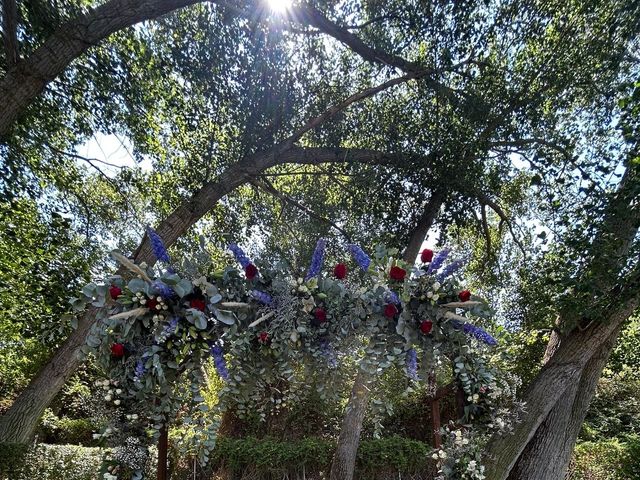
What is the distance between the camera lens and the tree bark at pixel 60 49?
318cm

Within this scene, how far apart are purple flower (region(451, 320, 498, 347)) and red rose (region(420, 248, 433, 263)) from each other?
0.31 m

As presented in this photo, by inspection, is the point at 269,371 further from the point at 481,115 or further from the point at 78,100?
the point at 78,100

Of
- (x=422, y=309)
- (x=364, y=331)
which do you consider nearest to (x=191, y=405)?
(x=364, y=331)

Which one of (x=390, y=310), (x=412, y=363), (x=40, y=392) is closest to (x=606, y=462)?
(x=412, y=363)

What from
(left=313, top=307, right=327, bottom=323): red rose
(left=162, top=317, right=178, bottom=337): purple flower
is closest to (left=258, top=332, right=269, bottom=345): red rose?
(left=313, top=307, right=327, bottom=323): red rose

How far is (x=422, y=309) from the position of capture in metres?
1.86

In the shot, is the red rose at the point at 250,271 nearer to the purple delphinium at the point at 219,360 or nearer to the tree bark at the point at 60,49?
the purple delphinium at the point at 219,360

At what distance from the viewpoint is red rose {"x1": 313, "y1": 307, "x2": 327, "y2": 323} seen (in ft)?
6.28

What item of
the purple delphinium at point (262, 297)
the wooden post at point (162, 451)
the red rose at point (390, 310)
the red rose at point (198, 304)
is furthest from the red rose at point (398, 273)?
the wooden post at point (162, 451)

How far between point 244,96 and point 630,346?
608 centimetres

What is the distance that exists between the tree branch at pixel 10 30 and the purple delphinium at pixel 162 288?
108 inches

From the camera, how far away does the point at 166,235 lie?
419 cm

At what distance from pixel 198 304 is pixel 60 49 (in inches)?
113

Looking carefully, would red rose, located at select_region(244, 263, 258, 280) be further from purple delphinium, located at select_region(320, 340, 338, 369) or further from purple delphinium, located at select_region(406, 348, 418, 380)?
purple delphinium, located at select_region(406, 348, 418, 380)
